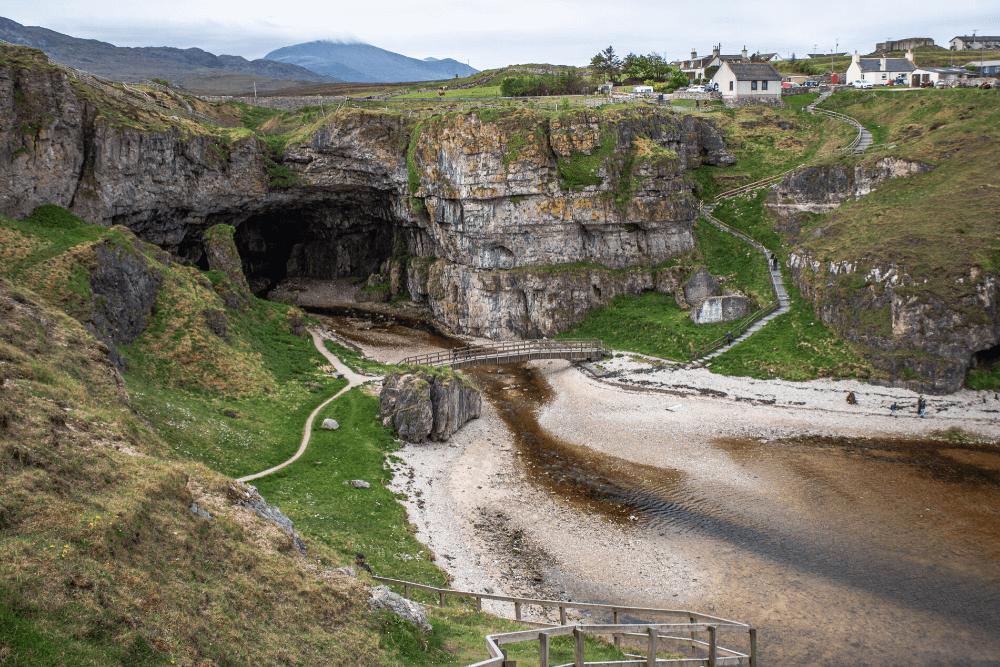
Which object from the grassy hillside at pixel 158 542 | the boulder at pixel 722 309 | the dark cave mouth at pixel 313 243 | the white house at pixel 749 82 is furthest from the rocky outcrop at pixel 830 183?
the grassy hillside at pixel 158 542

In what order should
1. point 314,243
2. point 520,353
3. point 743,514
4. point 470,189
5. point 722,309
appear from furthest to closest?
point 314,243
point 470,189
point 722,309
point 520,353
point 743,514

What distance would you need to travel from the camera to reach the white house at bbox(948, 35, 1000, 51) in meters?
112

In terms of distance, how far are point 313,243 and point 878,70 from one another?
7617 cm

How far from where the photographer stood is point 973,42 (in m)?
113

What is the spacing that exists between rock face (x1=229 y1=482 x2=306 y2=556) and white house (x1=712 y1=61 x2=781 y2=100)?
7683 cm

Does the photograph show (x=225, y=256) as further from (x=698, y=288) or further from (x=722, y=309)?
(x=722, y=309)

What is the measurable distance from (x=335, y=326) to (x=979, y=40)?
11932 cm

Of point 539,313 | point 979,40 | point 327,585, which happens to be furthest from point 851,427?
point 979,40

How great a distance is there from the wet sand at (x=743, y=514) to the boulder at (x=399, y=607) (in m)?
8.17

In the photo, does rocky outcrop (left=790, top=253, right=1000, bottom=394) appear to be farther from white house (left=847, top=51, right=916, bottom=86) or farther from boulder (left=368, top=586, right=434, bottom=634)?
white house (left=847, top=51, right=916, bottom=86)

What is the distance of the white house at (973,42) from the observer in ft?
367

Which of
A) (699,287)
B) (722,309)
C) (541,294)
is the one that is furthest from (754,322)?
(541,294)

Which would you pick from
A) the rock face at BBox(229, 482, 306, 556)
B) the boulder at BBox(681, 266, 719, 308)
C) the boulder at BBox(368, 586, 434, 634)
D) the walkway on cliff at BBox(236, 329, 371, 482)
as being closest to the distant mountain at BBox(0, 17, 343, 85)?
the walkway on cliff at BBox(236, 329, 371, 482)

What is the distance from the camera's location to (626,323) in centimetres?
5812
